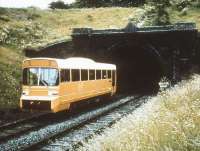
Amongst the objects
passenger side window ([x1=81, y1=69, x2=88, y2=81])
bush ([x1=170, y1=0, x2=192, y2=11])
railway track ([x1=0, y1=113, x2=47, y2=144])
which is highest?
bush ([x1=170, y1=0, x2=192, y2=11])

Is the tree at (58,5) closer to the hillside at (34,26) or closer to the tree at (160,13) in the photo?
the hillside at (34,26)

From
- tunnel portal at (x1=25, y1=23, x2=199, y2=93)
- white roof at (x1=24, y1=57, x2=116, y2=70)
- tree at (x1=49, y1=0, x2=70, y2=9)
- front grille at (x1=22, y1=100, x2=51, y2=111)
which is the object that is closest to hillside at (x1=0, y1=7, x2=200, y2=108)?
tunnel portal at (x1=25, y1=23, x2=199, y2=93)

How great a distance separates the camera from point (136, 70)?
151 feet

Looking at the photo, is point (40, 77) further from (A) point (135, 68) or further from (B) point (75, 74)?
(A) point (135, 68)

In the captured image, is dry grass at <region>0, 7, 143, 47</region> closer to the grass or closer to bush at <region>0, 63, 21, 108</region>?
the grass

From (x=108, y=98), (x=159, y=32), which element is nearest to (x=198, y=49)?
(x=159, y=32)

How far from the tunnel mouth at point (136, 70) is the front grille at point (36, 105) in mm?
19964

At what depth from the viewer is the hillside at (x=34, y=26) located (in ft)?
82.6

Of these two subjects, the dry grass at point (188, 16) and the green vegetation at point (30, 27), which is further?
the dry grass at point (188, 16)

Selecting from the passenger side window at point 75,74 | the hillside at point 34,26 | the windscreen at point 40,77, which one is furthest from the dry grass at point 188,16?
the windscreen at point 40,77

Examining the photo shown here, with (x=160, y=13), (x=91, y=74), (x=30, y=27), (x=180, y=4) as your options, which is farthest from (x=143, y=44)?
(x=180, y=4)

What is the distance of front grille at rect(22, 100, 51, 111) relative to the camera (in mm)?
18203

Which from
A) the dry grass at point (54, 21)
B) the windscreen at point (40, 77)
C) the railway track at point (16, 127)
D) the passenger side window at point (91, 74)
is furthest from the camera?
the dry grass at point (54, 21)

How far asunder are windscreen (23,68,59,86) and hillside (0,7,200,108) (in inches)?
103
